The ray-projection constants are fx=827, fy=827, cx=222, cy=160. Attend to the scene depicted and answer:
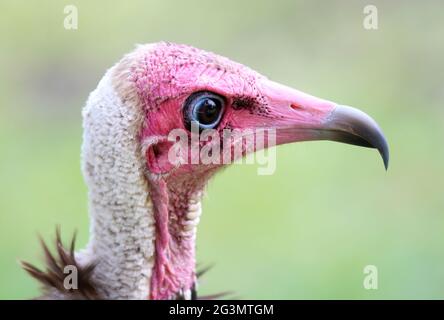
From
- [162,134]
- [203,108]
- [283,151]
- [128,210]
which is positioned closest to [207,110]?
[203,108]

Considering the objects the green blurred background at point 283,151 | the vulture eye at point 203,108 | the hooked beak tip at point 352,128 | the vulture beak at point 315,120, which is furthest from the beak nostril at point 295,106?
the green blurred background at point 283,151

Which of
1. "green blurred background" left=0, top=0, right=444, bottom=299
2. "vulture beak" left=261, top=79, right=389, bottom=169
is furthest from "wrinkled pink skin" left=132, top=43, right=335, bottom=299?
"green blurred background" left=0, top=0, right=444, bottom=299

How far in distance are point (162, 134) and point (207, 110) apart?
20 centimetres

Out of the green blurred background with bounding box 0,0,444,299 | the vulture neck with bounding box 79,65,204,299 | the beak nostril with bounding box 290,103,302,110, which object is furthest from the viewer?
the green blurred background with bounding box 0,0,444,299

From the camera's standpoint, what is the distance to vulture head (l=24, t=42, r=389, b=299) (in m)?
3.18

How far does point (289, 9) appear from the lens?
970 cm

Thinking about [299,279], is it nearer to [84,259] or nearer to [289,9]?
[84,259]

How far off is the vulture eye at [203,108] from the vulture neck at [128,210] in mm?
196

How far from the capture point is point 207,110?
3236 millimetres

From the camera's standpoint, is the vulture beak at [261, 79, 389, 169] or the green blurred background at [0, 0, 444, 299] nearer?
the vulture beak at [261, 79, 389, 169]

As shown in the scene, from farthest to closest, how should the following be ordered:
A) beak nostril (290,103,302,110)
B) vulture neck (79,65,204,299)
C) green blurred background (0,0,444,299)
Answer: green blurred background (0,0,444,299), beak nostril (290,103,302,110), vulture neck (79,65,204,299)

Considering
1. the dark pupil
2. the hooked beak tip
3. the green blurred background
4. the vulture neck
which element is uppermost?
the green blurred background

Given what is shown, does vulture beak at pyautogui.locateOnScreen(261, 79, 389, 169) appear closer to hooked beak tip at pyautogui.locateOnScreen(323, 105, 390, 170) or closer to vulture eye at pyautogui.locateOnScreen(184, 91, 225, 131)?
hooked beak tip at pyautogui.locateOnScreen(323, 105, 390, 170)

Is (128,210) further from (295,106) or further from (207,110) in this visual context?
(295,106)
